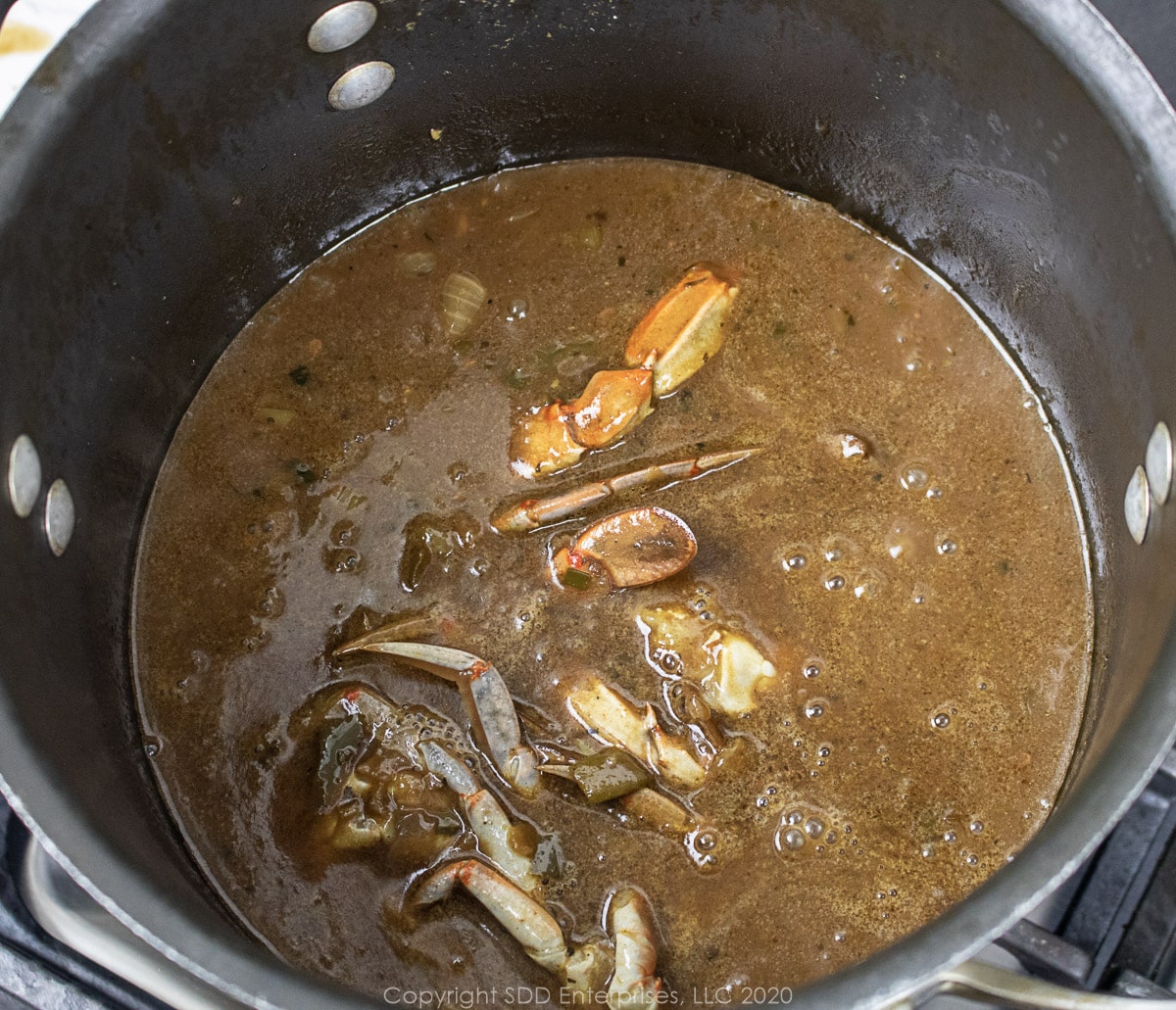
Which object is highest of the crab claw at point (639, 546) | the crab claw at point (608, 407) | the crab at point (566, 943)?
the crab claw at point (608, 407)

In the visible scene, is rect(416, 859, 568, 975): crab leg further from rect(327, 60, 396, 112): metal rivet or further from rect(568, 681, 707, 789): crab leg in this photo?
rect(327, 60, 396, 112): metal rivet

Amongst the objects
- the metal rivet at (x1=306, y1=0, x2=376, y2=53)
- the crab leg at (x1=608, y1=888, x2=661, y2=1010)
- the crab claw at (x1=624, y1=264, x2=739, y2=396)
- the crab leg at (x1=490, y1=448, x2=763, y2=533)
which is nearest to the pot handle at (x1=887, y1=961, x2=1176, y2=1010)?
the crab leg at (x1=608, y1=888, x2=661, y2=1010)

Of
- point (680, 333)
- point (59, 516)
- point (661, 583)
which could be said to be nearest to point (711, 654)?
point (661, 583)

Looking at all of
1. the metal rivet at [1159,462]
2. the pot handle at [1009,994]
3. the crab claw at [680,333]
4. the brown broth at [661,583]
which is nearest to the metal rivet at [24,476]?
the brown broth at [661,583]

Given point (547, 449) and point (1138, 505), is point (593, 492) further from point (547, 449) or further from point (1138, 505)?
point (1138, 505)

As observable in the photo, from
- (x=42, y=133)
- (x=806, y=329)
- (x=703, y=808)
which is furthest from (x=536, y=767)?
(x=42, y=133)

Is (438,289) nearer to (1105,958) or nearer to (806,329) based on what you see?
(806,329)

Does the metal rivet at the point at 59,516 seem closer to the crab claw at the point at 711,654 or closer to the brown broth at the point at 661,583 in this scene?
the brown broth at the point at 661,583
